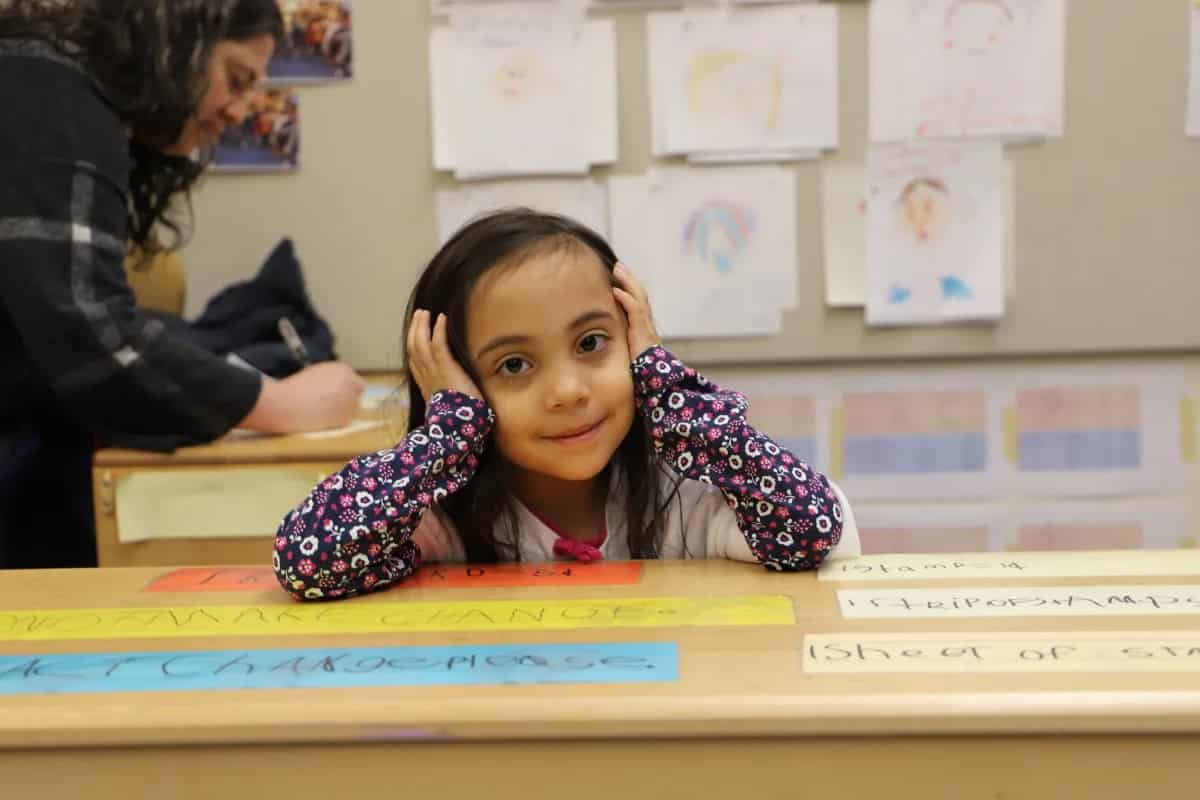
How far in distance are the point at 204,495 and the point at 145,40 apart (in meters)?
0.52

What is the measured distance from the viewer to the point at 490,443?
3.37 feet

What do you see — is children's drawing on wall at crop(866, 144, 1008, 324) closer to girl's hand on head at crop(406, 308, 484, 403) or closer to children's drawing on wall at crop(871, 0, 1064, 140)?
children's drawing on wall at crop(871, 0, 1064, 140)

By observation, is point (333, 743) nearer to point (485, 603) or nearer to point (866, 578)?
point (485, 603)

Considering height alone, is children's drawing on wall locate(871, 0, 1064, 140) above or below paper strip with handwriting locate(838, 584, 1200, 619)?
above

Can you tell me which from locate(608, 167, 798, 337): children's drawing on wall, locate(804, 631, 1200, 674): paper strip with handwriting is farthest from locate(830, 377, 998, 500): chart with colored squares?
locate(804, 631, 1200, 674): paper strip with handwriting

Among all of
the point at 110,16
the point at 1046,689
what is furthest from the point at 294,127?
the point at 1046,689

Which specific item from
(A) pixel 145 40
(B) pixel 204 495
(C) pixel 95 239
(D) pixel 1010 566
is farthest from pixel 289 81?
(D) pixel 1010 566

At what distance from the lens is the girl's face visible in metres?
0.94

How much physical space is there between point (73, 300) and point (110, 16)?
0.32 m

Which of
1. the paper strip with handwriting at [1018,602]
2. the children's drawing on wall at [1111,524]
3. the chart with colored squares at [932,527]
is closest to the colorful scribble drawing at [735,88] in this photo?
the chart with colored squares at [932,527]

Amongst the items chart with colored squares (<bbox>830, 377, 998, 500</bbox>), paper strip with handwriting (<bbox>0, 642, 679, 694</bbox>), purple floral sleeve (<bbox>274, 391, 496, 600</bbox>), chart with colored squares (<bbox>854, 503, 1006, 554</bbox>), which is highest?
purple floral sleeve (<bbox>274, 391, 496, 600</bbox>)

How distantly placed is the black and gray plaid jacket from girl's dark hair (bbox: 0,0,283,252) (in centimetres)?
2

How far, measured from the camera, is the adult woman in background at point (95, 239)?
4.15 feet

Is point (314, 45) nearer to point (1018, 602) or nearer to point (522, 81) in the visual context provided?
point (522, 81)
